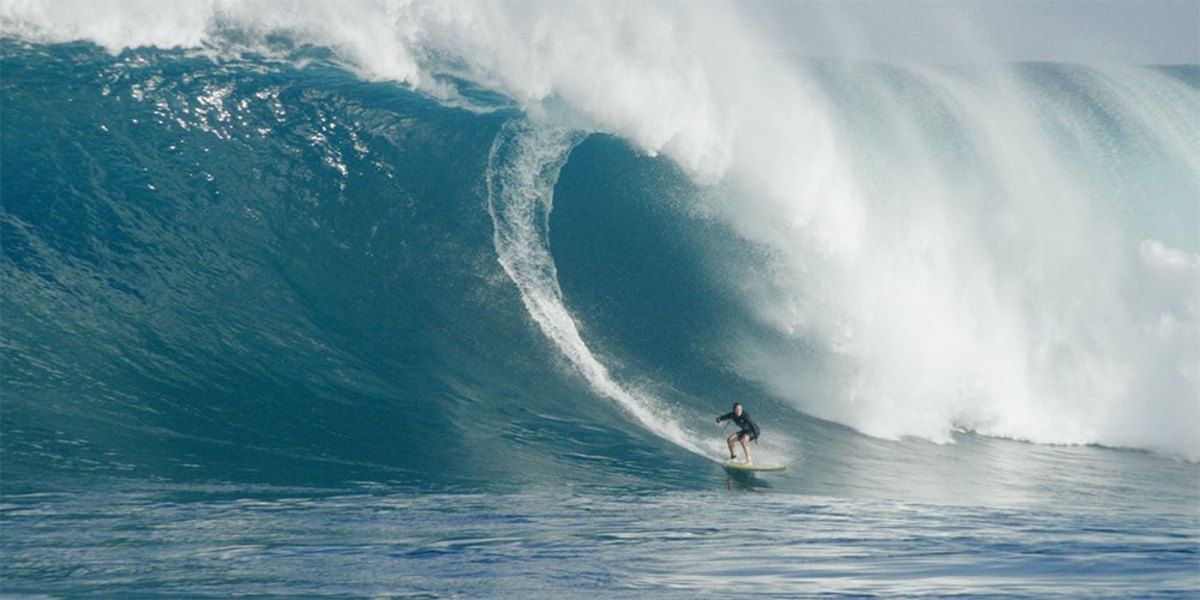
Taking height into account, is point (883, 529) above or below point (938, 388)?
below

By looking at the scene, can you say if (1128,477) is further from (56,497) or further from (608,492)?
(56,497)

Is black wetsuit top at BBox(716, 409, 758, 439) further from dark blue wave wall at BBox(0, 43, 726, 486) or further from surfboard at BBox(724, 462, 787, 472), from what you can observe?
dark blue wave wall at BBox(0, 43, 726, 486)

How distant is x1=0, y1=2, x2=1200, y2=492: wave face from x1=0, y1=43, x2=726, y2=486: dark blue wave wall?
0.13 ft

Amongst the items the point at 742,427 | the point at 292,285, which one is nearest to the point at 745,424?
the point at 742,427

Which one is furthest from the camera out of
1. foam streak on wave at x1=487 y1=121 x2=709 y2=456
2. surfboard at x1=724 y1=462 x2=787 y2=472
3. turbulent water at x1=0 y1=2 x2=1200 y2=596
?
foam streak on wave at x1=487 y1=121 x2=709 y2=456

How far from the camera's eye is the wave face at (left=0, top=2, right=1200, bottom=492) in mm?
10586

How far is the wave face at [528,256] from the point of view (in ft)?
34.7

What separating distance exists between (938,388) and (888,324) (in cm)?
94

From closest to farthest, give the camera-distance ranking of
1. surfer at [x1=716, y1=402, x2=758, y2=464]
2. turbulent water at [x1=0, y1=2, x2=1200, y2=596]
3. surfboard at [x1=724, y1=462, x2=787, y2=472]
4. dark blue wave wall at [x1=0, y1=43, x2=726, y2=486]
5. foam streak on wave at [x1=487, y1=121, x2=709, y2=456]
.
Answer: turbulent water at [x1=0, y1=2, x2=1200, y2=596] → dark blue wave wall at [x1=0, y1=43, x2=726, y2=486] → surfboard at [x1=724, y1=462, x2=787, y2=472] → surfer at [x1=716, y1=402, x2=758, y2=464] → foam streak on wave at [x1=487, y1=121, x2=709, y2=456]

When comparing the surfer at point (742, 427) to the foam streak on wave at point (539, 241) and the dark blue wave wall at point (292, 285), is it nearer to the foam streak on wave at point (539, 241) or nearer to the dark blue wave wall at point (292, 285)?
the foam streak on wave at point (539, 241)

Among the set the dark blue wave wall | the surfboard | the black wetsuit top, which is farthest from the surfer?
the dark blue wave wall

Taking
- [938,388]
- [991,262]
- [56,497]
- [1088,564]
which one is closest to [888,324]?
[938,388]

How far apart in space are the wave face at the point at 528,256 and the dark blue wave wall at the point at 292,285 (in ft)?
0.13

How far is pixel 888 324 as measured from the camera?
14.3 meters
